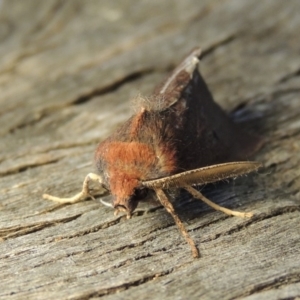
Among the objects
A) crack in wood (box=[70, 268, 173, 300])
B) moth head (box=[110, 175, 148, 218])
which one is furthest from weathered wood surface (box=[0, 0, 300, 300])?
moth head (box=[110, 175, 148, 218])

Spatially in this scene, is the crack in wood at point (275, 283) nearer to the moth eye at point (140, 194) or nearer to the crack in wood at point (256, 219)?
the crack in wood at point (256, 219)

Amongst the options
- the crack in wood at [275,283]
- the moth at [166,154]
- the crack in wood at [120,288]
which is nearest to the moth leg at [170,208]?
the moth at [166,154]

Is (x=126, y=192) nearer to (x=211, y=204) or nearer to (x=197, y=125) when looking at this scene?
(x=211, y=204)

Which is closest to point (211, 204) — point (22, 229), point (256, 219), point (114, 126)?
point (256, 219)

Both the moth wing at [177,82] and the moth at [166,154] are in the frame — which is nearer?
the moth at [166,154]

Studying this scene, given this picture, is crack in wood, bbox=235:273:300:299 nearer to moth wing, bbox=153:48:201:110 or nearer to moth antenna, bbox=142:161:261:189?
moth antenna, bbox=142:161:261:189

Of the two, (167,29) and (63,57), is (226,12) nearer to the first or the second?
(167,29)
